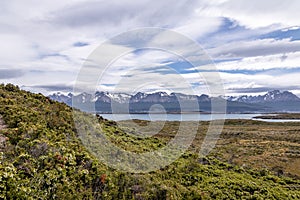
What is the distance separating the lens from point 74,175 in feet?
30.5

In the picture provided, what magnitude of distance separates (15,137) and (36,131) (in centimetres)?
85

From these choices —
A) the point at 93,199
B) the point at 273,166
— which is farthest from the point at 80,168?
the point at 273,166

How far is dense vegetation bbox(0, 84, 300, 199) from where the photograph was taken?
8.33 meters

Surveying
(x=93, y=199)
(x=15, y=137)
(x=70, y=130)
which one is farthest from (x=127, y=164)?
(x=15, y=137)

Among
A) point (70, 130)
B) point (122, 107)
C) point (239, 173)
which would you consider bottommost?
point (239, 173)

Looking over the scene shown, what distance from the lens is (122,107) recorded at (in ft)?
45.5

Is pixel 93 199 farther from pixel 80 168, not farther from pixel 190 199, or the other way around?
pixel 190 199

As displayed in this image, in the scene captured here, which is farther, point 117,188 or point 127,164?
point 127,164

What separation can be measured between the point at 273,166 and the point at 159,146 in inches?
700

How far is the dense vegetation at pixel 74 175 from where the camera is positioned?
27.3 ft

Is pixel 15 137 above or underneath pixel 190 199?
above

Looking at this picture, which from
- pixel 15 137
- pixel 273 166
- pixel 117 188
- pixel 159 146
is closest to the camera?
pixel 117 188

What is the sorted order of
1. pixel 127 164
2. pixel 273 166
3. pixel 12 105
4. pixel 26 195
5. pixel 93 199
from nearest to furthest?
pixel 26 195 → pixel 93 199 → pixel 127 164 → pixel 12 105 → pixel 273 166

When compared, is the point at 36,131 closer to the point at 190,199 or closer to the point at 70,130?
the point at 70,130
